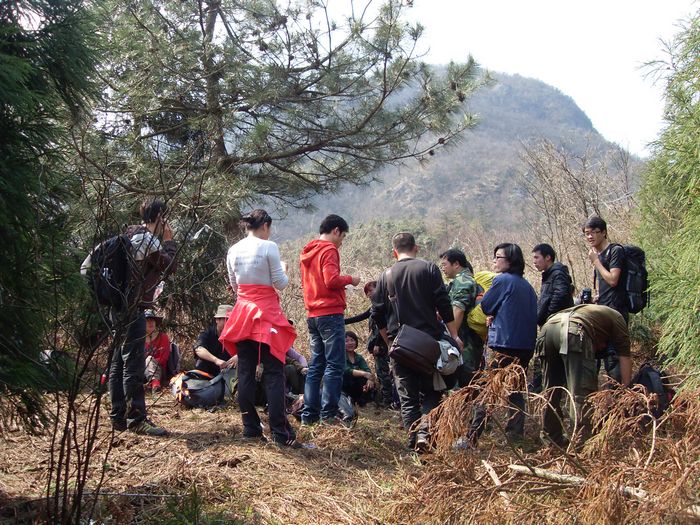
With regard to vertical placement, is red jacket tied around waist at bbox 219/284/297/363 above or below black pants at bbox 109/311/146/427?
above

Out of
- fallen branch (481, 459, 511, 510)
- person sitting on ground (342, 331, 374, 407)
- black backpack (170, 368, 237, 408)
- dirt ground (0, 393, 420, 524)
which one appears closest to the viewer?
fallen branch (481, 459, 511, 510)

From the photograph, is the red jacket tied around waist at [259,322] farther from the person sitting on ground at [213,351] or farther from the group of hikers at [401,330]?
the person sitting on ground at [213,351]

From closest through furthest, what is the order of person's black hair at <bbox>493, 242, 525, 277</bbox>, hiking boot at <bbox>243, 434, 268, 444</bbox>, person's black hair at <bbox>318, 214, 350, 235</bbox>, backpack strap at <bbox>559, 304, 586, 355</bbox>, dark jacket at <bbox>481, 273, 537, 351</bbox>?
backpack strap at <bbox>559, 304, 586, 355</bbox>
hiking boot at <bbox>243, 434, 268, 444</bbox>
dark jacket at <bbox>481, 273, 537, 351</bbox>
person's black hair at <bbox>493, 242, 525, 277</bbox>
person's black hair at <bbox>318, 214, 350, 235</bbox>

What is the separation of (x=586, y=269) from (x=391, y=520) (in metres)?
6.44

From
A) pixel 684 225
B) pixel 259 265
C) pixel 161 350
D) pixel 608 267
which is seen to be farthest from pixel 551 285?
pixel 161 350

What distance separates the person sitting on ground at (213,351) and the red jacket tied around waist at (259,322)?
1.34m

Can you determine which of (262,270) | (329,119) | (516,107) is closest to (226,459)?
(262,270)

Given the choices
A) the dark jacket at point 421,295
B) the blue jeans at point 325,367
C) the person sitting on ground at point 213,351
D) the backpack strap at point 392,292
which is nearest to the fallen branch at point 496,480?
the dark jacket at point 421,295

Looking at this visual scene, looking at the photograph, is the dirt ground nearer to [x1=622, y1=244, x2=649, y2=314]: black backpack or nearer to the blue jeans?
the blue jeans

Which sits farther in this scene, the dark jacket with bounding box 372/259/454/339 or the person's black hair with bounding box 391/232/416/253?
the person's black hair with bounding box 391/232/416/253

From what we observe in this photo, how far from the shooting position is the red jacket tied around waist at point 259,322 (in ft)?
15.3

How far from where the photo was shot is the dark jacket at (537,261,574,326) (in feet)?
18.0

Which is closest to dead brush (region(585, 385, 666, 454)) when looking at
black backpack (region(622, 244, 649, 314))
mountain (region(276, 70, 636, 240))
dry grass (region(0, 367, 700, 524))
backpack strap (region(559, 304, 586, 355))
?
dry grass (region(0, 367, 700, 524))

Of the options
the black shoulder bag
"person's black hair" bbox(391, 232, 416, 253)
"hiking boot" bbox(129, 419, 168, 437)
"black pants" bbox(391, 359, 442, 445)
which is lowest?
"hiking boot" bbox(129, 419, 168, 437)
